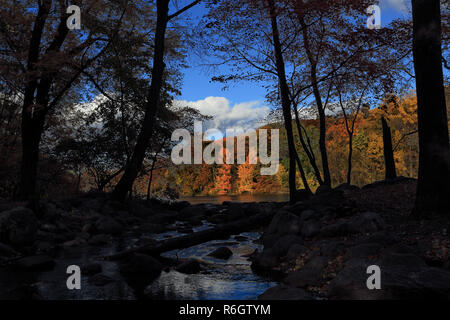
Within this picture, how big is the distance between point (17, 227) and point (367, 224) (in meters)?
8.36

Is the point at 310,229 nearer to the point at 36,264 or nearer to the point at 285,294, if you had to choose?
the point at 285,294

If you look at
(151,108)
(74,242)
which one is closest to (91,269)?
(74,242)

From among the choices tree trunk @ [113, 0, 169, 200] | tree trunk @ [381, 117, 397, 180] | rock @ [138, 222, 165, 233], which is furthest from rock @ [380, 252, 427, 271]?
tree trunk @ [381, 117, 397, 180]

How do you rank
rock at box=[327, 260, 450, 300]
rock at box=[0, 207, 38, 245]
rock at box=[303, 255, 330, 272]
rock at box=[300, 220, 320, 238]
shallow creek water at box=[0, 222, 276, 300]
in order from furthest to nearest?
rock at box=[0, 207, 38, 245] < rock at box=[300, 220, 320, 238] < rock at box=[303, 255, 330, 272] < shallow creek water at box=[0, 222, 276, 300] < rock at box=[327, 260, 450, 300]

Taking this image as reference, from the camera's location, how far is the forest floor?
5.06 m

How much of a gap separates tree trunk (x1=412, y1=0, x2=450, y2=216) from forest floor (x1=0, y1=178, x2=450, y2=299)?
537mm

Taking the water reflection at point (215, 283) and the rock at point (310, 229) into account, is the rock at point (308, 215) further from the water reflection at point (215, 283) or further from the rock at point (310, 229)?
the water reflection at point (215, 283)

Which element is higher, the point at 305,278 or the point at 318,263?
the point at 318,263

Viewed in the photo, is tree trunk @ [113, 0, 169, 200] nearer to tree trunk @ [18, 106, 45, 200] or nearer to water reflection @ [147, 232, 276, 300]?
tree trunk @ [18, 106, 45, 200]

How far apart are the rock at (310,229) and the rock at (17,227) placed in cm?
690

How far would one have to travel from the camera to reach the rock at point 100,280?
20.6 feet

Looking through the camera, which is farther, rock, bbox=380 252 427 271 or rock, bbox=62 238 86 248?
rock, bbox=62 238 86 248

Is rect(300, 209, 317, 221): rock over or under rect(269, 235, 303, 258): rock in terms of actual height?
over

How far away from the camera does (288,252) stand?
765 centimetres
